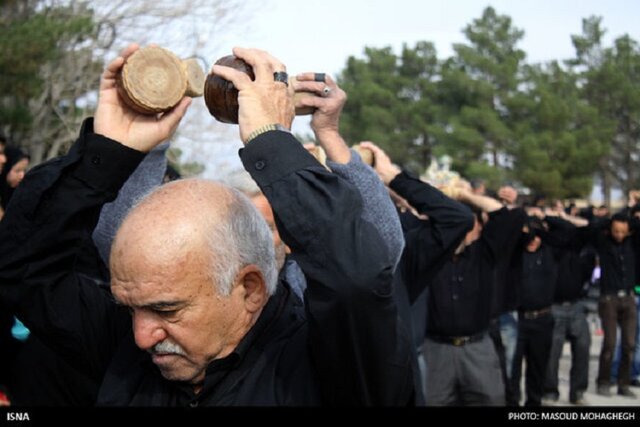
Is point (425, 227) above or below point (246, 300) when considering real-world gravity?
below

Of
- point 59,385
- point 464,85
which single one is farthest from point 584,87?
point 59,385

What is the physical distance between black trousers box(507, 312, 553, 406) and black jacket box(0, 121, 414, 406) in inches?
299

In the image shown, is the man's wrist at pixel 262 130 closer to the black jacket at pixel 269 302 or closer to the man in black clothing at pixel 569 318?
the black jacket at pixel 269 302

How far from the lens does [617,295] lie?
424 inches

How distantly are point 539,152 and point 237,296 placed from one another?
32647mm

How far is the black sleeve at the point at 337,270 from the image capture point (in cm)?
174

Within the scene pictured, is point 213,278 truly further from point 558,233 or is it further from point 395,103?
point 395,103

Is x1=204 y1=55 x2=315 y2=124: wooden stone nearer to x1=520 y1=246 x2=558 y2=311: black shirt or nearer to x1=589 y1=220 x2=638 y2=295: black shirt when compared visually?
x1=520 y1=246 x2=558 y2=311: black shirt

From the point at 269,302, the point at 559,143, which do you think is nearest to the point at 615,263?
the point at 269,302

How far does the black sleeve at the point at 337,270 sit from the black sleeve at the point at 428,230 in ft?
8.92

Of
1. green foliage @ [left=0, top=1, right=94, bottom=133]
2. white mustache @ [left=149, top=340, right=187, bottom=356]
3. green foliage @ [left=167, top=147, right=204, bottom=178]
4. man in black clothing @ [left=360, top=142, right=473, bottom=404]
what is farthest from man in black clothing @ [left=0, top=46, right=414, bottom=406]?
green foliage @ [left=167, top=147, right=204, bottom=178]

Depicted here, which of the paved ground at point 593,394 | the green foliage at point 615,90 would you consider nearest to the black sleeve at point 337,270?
the paved ground at point 593,394

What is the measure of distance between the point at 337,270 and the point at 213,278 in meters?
0.38

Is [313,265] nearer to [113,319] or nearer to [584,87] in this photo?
[113,319]
